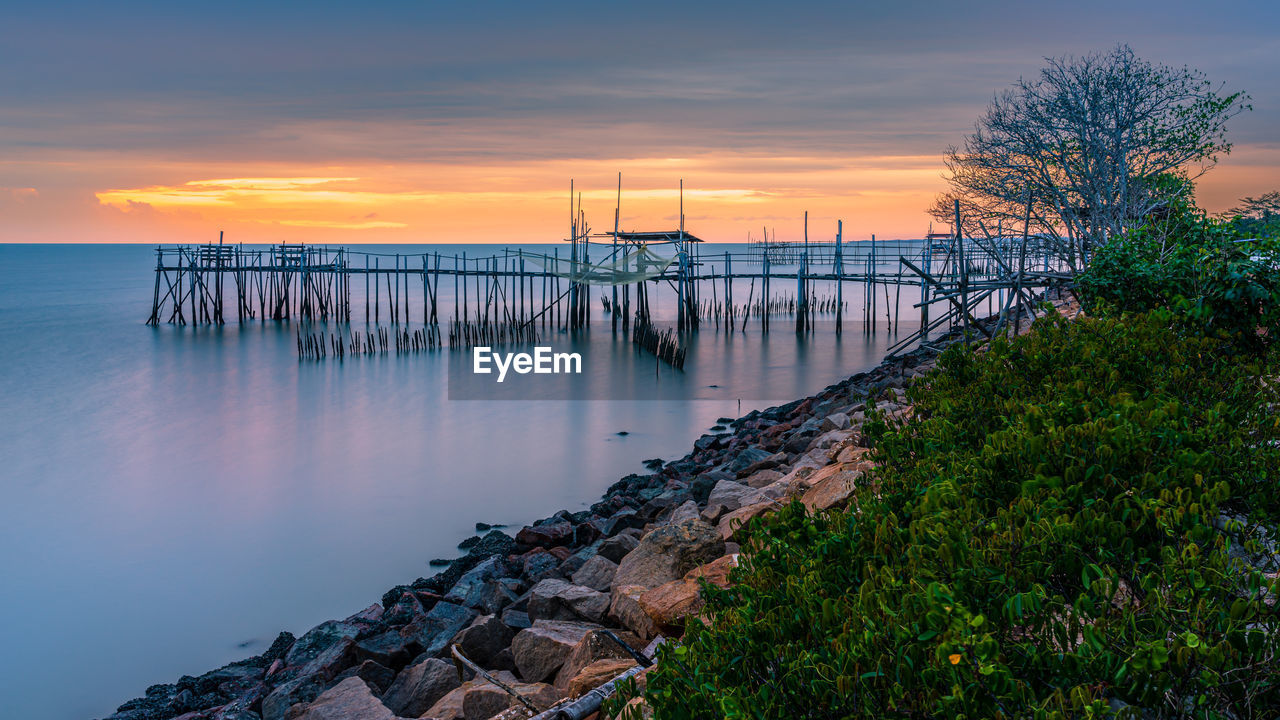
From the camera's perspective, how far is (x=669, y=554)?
19.9 ft

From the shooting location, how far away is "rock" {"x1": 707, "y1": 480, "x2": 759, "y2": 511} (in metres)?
7.74

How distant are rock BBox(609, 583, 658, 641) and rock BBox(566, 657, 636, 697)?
2.36 feet

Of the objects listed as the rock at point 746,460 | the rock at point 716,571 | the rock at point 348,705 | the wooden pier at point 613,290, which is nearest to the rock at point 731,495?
the rock at point 746,460

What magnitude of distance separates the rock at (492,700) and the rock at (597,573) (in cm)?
183

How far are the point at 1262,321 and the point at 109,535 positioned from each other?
519 inches

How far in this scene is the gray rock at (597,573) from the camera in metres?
6.69

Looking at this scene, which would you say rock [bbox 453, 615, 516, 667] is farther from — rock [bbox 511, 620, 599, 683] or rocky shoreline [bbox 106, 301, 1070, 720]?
rock [bbox 511, 620, 599, 683]

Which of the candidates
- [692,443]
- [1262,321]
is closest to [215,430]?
[692,443]

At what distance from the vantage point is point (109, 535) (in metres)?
11.0

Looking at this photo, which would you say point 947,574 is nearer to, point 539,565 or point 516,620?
point 516,620

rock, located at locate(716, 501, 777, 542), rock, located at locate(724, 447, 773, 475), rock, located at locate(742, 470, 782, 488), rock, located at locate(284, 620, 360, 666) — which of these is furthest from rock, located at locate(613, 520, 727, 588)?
rock, located at locate(724, 447, 773, 475)

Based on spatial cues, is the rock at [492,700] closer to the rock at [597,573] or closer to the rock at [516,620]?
the rock at [516,620]

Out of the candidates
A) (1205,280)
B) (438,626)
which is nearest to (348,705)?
(438,626)

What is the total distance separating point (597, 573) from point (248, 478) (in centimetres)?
873
